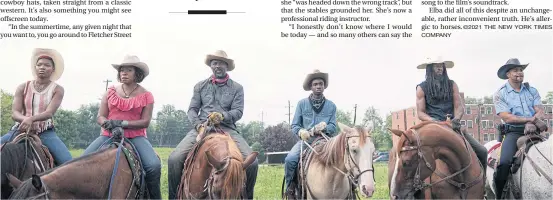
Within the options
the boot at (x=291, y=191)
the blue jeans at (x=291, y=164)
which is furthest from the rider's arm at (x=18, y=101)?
the boot at (x=291, y=191)

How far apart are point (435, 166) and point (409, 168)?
0.51 metres

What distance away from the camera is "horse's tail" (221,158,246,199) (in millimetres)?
6992

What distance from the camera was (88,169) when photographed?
7582 millimetres

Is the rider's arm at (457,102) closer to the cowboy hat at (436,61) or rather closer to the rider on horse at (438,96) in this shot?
the rider on horse at (438,96)

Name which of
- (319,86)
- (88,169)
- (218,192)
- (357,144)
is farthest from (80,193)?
(319,86)

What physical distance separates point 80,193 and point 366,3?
22.6ft

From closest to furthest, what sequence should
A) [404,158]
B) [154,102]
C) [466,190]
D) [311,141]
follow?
[404,158], [466,190], [154,102], [311,141]

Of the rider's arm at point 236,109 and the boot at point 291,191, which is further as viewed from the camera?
the boot at point 291,191

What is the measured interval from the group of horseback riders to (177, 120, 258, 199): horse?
0.34 m

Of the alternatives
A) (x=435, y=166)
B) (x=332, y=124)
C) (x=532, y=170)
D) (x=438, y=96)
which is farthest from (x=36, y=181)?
(x=532, y=170)

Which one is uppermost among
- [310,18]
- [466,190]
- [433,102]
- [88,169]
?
[310,18]

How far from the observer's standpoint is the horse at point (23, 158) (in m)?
7.99

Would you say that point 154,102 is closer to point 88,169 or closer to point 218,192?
point 88,169

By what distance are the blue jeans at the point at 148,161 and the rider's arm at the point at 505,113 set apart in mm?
6461
